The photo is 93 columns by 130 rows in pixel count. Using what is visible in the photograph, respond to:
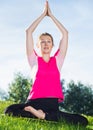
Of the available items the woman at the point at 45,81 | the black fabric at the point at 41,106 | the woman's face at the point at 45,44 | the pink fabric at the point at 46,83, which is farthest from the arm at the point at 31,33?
the black fabric at the point at 41,106

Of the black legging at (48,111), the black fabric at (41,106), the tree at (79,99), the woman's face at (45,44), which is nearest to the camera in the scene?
the black legging at (48,111)

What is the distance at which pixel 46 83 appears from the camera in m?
9.45

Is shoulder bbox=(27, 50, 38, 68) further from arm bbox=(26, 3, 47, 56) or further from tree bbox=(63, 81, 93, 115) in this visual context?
tree bbox=(63, 81, 93, 115)

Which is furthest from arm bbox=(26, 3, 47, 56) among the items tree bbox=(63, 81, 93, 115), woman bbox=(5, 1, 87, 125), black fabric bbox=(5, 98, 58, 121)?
tree bbox=(63, 81, 93, 115)

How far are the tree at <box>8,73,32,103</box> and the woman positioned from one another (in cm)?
6333

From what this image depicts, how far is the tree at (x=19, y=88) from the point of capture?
2908 inches

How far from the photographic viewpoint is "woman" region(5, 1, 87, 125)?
9.23 meters

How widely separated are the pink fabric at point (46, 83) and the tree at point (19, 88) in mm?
63450

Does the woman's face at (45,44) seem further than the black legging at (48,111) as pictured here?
Yes

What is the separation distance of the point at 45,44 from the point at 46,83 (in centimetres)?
89

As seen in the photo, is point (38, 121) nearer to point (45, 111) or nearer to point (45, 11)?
point (45, 111)

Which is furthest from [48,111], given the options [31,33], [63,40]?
[31,33]

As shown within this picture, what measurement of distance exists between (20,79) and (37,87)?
6737 centimetres

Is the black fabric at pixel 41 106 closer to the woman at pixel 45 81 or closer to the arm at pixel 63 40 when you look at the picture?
the woman at pixel 45 81
